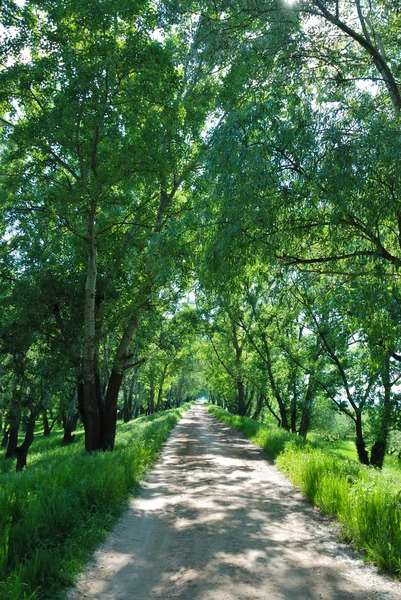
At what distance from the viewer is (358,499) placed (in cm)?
564

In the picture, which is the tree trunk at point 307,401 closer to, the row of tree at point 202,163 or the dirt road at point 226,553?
the row of tree at point 202,163

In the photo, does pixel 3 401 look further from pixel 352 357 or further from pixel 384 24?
pixel 384 24

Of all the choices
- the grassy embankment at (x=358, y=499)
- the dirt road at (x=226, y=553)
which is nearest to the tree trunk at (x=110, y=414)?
the dirt road at (x=226, y=553)

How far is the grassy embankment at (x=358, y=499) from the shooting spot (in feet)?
15.2

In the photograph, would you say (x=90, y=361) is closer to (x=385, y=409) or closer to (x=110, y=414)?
(x=110, y=414)

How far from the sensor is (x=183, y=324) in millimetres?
15469

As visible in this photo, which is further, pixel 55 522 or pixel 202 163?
pixel 202 163

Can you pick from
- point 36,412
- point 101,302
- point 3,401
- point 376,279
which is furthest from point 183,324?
point 376,279

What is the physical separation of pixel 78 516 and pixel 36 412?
11077 mm

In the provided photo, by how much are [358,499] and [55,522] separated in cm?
421

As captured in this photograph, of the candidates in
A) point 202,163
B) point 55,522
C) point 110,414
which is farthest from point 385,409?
point 55,522

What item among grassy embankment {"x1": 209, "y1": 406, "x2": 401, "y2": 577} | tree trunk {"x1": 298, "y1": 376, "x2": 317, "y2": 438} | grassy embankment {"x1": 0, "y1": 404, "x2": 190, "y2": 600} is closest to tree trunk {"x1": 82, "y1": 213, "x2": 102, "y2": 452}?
grassy embankment {"x1": 0, "y1": 404, "x2": 190, "y2": 600}

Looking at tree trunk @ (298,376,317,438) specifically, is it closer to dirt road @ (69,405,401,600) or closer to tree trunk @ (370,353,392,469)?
tree trunk @ (370,353,392,469)

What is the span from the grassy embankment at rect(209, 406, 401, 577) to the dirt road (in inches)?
8.6
